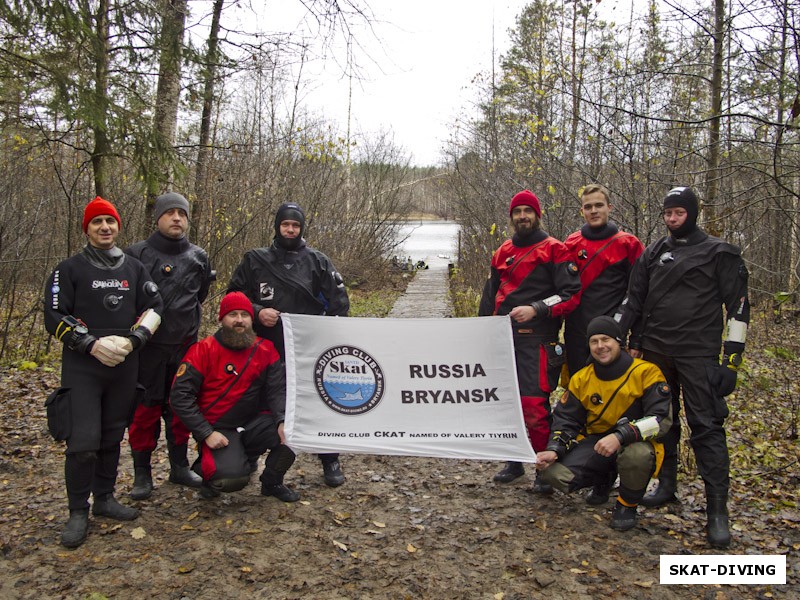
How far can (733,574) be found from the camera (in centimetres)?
355

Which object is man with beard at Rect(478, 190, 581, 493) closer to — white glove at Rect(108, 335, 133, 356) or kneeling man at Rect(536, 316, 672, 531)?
kneeling man at Rect(536, 316, 672, 531)

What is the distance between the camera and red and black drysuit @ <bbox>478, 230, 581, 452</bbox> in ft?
15.2

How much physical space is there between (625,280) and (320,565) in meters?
3.03

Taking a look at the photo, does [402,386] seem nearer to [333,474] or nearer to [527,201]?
[333,474]

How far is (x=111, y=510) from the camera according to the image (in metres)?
4.11

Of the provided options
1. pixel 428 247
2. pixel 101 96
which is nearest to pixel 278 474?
pixel 101 96

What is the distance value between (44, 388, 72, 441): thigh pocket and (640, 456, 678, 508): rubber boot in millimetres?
3896

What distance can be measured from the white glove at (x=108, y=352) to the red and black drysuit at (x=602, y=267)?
323 cm

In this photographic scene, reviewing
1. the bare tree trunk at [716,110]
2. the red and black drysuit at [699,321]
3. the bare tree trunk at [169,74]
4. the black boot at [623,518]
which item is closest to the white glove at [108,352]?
the bare tree trunk at [169,74]

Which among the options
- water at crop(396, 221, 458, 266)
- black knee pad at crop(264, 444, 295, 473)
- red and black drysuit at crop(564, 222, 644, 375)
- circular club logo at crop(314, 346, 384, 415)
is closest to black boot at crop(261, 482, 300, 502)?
black knee pad at crop(264, 444, 295, 473)

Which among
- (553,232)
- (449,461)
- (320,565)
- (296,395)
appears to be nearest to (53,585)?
(320,565)

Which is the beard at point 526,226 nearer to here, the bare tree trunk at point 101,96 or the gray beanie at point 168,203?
the gray beanie at point 168,203

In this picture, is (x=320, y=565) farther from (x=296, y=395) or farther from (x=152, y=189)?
(x=152, y=189)

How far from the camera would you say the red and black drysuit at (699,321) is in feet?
13.2
